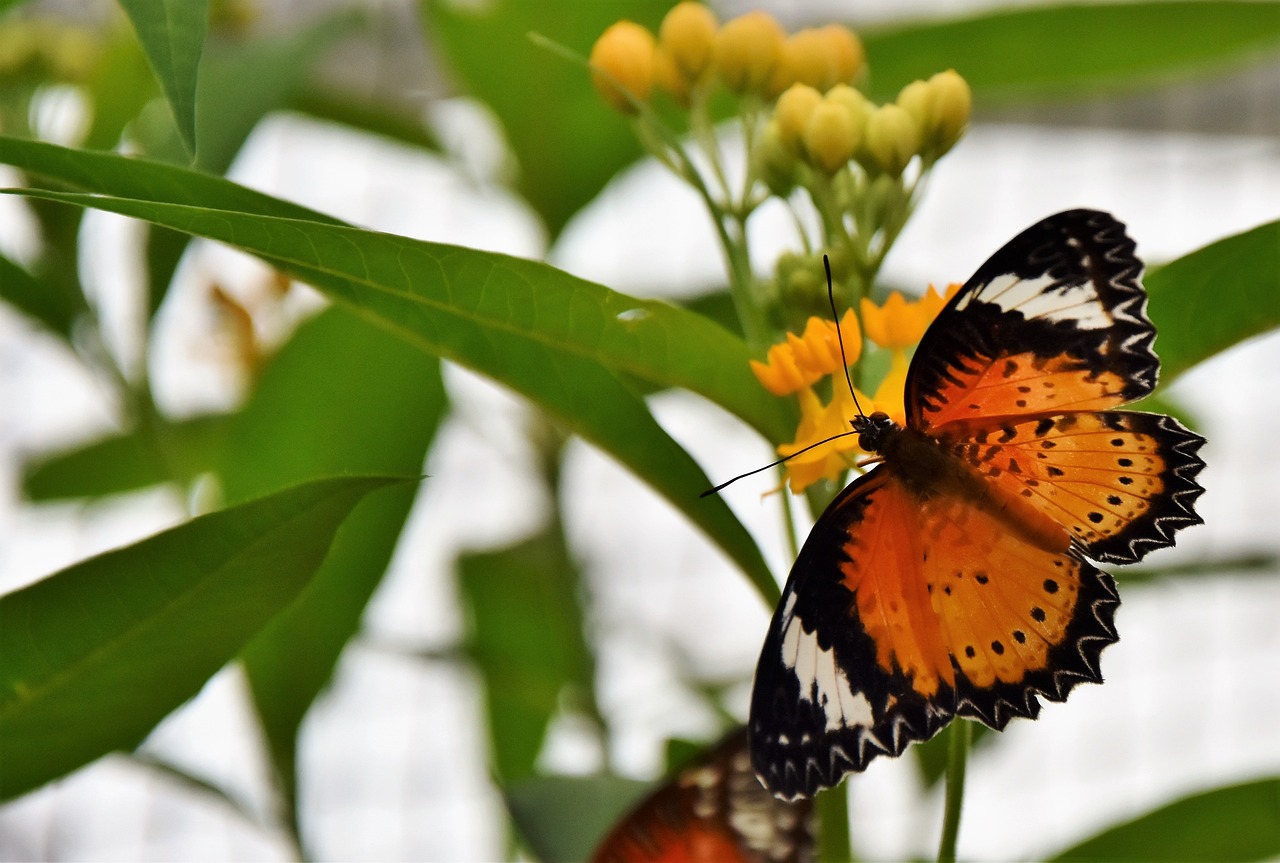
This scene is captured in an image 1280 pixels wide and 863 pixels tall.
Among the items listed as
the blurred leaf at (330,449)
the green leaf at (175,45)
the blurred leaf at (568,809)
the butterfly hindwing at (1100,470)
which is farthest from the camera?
the blurred leaf at (330,449)

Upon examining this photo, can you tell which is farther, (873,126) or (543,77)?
(543,77)

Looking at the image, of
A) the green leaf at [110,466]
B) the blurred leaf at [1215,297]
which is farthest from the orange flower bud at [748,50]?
the green leaf at [110,466]

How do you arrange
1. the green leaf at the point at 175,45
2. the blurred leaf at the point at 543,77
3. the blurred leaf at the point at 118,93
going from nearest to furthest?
the green leaf at the point at 175,45
the blurred leaf at the point at 118,93
the blurred leaf at the point at 543,77

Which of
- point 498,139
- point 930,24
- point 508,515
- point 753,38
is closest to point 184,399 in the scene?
point 508,515

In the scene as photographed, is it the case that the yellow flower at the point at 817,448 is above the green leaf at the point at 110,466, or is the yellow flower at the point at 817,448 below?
above

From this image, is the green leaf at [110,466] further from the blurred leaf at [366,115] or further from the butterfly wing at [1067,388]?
the butterfly wing at [1067,388]

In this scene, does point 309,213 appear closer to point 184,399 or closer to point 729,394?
point 729,394

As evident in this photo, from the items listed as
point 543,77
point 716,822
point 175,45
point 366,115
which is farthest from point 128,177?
point 366,115

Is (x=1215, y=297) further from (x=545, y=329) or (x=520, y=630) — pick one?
(x=520, y=630)
